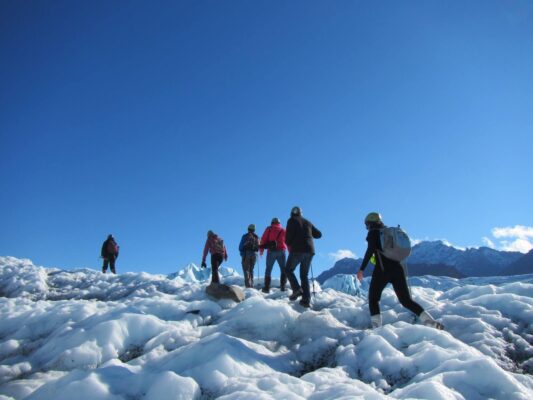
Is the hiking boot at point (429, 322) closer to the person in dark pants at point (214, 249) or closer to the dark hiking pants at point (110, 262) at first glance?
the person in dark pants at point (214, 249)

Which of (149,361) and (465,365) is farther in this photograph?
(149,361)

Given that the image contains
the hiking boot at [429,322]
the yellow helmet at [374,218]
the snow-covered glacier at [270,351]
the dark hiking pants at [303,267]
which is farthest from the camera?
the dark hiking pants at [303,267]

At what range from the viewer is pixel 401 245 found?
7695mm

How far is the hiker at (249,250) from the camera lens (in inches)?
576

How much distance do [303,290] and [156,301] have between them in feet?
13.6

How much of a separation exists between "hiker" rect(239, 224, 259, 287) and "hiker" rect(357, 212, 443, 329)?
22.5 ft

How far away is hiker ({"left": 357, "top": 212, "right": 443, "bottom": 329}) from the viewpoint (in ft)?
25.0

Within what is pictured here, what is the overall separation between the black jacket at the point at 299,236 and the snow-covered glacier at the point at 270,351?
66.7 inches

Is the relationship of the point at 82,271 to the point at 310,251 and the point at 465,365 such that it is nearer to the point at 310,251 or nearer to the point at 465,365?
the point at 310,251

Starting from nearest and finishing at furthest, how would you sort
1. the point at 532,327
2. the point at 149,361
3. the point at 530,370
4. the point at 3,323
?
the point at 530,370, the point at 149,361, the point at 532,327, the point at 3,323

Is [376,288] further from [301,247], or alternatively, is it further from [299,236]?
[299,236]

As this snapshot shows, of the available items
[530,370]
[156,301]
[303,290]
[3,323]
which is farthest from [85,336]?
[530,370]

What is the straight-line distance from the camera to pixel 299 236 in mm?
10008

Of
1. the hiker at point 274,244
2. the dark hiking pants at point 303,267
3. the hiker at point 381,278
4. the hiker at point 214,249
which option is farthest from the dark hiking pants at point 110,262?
the hiker at point 381,278
